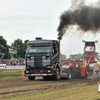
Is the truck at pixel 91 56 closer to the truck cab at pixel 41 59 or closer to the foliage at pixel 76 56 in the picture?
the foliage at pixel 76 56

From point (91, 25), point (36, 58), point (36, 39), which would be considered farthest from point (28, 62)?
point (91, 25)

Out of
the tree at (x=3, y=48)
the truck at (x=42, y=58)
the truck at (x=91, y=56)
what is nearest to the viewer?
the truck at (x=42, y=58)

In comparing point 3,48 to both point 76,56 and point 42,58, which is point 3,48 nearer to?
point 76,56

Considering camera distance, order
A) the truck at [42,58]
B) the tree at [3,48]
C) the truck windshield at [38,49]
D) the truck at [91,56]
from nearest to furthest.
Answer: the truck at [42,58] → the truck windshield at [38,49] → the truck at [91,56] → the tree at [3,48]

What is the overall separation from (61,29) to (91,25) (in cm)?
318

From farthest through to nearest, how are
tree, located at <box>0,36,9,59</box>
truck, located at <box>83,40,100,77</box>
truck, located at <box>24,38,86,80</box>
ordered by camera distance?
tree, located at <box>0,36,9,59</box>
truck, located at <box>83,40,100,77</box>
truck, located at <box>24,38,86,80</box>

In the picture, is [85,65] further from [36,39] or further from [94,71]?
[36,39]

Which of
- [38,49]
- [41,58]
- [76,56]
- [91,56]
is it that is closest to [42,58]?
[41,58]

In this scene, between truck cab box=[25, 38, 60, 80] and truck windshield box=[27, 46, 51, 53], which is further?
truck windshield box=[27, 46, 51, 53]

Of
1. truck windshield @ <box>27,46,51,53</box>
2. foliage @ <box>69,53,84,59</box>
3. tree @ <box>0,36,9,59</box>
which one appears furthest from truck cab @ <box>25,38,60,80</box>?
tree @ <box>0,36,9,59</box>

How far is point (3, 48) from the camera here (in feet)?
350

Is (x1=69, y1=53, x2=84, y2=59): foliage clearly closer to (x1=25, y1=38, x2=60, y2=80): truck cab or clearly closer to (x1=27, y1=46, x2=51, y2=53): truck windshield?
(x1=25, y1=38, x2=60, y2=80): truck cab

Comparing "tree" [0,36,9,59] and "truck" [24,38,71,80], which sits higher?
"tree" [0,36,9,59]

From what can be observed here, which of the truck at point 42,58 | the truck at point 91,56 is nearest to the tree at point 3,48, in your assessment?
the truck at point 91,56
